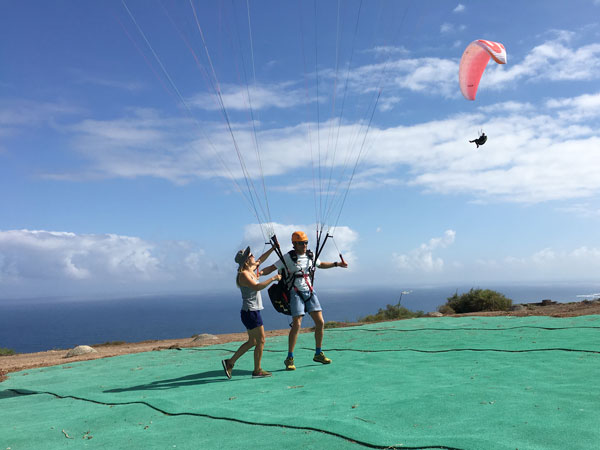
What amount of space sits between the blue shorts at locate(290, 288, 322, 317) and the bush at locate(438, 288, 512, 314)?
56.0ft

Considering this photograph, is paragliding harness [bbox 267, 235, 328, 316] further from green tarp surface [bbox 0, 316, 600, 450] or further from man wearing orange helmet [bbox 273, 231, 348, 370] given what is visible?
green tarp surface [bbox 0, 316, 600, 450]

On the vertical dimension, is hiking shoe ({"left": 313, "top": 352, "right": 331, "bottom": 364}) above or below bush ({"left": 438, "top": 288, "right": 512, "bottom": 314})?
below

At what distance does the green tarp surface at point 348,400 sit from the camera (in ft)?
12.3

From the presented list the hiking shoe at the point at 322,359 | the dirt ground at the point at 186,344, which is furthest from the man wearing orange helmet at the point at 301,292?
the dirt ground at the point at 186,344

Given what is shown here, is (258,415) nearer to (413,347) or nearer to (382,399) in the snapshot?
(382,399)

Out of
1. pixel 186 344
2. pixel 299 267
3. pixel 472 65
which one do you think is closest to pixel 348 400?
pixel 299 267

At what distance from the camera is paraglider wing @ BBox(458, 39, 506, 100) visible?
38.0 ft

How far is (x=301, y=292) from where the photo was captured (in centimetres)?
752

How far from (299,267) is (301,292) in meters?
0.42

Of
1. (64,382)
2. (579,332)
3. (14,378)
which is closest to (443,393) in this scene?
(579,332)

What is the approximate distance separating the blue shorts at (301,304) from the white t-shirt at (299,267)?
0.12 meters

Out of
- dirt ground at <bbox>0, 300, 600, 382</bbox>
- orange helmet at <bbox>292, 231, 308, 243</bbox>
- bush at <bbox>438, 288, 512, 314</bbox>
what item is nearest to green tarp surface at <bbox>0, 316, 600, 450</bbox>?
orange helmet at <bbox>292, 231, 308, 243</bbox>

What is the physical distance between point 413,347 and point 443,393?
3935 mm

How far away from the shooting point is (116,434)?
4.52 meters
